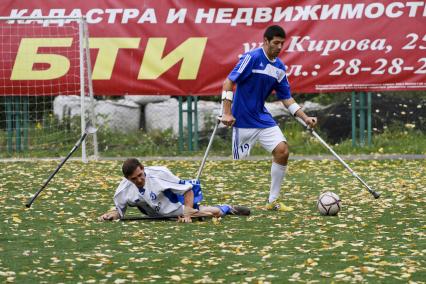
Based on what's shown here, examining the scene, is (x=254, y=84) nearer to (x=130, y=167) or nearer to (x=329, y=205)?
(x=329, y=205)

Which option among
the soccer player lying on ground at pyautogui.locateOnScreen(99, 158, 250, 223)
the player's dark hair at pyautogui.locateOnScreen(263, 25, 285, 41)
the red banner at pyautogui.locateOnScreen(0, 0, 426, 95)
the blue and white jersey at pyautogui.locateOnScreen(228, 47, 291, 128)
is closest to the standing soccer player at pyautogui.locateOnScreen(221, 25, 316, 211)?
the blue and white jersey at pyautogui.locateOnScreen(228, 47, 291, 128)

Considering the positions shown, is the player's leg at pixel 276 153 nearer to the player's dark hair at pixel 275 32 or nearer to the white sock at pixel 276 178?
the white sock at pixel 276 178

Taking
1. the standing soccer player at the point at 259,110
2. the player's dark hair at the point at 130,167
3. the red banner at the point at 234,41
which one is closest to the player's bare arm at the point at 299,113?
the standing soccer player at the point at 259,110

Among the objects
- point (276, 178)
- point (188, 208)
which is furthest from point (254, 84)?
point (188, 208)

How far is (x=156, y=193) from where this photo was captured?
993cm

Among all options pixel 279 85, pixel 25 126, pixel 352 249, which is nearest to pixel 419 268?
pixel 352 249

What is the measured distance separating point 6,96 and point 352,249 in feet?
34.2

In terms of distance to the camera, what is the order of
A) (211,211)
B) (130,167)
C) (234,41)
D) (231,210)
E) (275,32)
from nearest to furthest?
(130,167) < (211,211) < (231,210) < (275,32) < (234,41)

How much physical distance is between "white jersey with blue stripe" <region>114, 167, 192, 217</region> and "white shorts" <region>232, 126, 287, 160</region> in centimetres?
138

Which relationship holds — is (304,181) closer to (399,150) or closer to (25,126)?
(399,150)

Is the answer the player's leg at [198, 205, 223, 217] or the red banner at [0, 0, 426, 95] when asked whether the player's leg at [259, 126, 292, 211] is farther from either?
the red banner at [0, 0, 426, 95]

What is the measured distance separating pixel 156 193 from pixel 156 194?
0.06 feet

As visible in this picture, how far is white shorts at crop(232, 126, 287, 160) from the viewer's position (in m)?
11.2

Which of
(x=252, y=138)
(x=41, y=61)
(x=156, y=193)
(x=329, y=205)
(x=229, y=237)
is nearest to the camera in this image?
(x=229, y=237)
